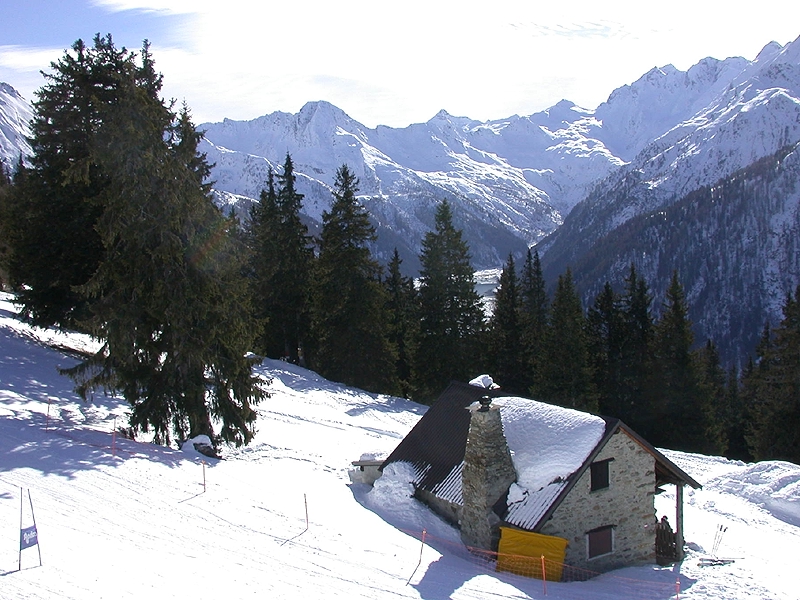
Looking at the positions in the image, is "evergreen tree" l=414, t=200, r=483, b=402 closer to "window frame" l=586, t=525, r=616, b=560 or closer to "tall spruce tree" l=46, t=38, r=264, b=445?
"tall spruce tree" l=46, t=38, r=264, b=445

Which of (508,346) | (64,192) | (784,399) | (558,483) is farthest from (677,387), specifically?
(64,192)

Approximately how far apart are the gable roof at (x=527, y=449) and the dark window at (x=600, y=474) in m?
0.61

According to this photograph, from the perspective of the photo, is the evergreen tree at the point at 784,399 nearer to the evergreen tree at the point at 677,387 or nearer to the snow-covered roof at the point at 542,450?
the evergreen tree at the point at 677,387

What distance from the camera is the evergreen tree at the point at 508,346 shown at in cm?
4681

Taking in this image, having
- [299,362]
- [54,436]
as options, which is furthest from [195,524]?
[299,362]

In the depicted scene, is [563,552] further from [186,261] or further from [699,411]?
[699,411]

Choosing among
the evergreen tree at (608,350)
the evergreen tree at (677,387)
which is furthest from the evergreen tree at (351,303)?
the evergreen tree at (677,387)

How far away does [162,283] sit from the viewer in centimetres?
1970

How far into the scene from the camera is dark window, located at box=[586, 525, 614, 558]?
17922 millimetres

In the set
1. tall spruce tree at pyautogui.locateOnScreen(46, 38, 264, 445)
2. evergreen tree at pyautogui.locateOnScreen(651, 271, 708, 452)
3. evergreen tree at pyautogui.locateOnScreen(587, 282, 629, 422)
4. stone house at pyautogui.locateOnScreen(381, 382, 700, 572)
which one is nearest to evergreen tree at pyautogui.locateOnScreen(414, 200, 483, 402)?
evergreen tree at pyautogui.locateOnScreen(587, 282, 629, 422)

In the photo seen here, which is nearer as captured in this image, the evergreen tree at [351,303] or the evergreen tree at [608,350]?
the evergreen tree at [351,303]

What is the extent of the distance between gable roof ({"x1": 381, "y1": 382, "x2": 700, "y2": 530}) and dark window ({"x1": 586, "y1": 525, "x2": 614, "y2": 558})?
1.94 metres

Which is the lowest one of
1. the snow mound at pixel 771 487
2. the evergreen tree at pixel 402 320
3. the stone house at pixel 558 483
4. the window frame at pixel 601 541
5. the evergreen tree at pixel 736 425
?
the evergreen tree at pixel 736 425

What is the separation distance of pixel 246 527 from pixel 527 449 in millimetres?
7971
